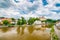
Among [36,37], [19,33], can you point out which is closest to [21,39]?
[19,33]

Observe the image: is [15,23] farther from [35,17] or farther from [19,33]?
[35,17]

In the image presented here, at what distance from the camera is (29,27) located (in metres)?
2.00

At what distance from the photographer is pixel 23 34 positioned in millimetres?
1974

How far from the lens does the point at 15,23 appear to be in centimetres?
200

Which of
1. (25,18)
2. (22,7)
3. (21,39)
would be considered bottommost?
(21,39)

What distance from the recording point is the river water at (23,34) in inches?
76.9

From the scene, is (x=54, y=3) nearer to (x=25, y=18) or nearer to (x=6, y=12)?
(x=25, y=18)

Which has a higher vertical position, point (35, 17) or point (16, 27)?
point (35, 17)

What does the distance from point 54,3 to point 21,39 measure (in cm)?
73

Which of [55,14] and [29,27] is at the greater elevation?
[55,14]

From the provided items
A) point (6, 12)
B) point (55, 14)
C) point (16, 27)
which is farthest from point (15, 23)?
point (55, 14)

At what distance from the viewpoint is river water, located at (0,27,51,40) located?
1.95m

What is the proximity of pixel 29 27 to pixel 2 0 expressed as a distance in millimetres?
562

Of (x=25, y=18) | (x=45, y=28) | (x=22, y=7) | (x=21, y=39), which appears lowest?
(x=21, y=39)
